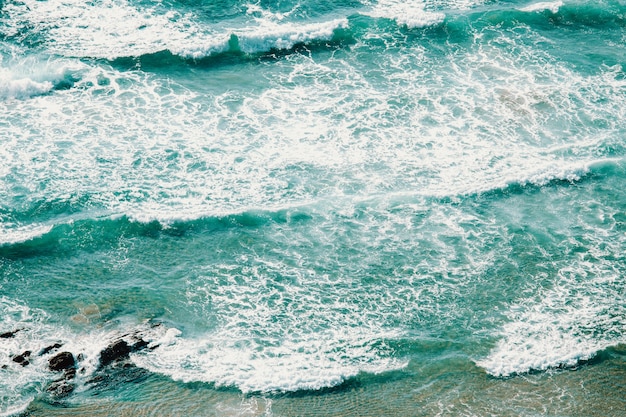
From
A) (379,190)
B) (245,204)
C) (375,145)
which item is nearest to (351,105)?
(375,145)

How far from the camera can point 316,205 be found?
759 inches

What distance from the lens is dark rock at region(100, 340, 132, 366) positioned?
14828mm

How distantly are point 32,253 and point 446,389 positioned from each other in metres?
10.3

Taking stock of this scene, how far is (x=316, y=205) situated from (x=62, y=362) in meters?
7.70

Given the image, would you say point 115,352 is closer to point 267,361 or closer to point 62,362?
point 62,362

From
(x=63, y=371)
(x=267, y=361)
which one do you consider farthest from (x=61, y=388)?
(x=267, y=361)

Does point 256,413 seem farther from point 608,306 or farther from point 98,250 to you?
point 608,306

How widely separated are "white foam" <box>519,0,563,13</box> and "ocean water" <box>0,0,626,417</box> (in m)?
0.13

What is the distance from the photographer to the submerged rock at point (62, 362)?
47.9ft

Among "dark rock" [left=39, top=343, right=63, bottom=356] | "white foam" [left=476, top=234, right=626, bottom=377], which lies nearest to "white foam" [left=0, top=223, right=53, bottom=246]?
"dark rock" [left=39, top=343, right=63, bottom=356]

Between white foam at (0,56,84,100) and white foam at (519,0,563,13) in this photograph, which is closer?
white foam at (0,56,84,100)

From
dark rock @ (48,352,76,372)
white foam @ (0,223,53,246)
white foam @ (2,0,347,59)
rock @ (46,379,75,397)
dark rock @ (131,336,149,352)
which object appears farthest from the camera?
white foam @ (2,0,347,59)

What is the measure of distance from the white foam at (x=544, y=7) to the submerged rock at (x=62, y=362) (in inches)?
834

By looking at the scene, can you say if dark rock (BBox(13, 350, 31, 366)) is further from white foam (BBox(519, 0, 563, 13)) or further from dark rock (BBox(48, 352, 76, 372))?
white foam (BBox(519, 0, 563, 13))
